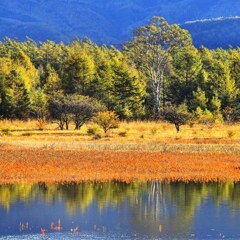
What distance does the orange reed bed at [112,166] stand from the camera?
114 feet

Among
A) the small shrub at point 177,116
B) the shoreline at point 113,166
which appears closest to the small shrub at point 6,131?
the shoreline at point 113,166

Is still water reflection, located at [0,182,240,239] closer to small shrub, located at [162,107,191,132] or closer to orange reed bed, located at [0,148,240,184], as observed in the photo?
orange reed bed, located at [0,148,240,184]

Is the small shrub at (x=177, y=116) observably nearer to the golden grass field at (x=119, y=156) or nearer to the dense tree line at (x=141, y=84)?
the golden grass field at (x=119, y=156)

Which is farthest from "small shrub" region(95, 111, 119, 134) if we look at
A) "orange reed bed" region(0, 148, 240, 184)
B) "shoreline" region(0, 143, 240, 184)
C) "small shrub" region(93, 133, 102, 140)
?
"orange reed bed" region(0, 148, 240, 184)

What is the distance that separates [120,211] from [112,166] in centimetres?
1188

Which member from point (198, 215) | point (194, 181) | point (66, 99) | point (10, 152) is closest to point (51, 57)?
point (66, 99)

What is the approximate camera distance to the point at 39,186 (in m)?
32.2

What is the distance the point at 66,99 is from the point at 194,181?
39.3 meters

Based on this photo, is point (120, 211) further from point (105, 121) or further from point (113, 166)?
point (105, 121)

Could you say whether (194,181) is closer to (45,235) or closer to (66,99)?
(45,235)

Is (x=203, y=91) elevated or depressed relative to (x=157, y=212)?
elevated

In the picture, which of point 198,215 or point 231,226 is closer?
point 231,226

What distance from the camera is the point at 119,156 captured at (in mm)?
42938

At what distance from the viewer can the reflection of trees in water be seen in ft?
84.7
